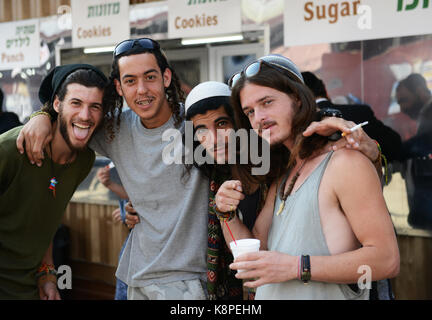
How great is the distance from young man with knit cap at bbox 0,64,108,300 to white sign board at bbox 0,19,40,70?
342cm

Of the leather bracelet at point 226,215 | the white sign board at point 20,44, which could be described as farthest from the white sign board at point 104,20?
the leather bracelet at point 226,215

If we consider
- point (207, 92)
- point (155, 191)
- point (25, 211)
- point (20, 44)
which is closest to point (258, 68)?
point (207, 92)

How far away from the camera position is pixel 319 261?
1.57 metres

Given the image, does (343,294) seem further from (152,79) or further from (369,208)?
(152,79)

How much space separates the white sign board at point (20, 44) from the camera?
221 inches

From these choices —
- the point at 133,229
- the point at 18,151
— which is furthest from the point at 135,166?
the point at 18,151

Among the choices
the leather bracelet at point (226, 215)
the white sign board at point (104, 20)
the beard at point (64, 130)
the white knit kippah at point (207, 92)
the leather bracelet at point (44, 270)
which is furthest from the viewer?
the white sign board at point (104, 20)

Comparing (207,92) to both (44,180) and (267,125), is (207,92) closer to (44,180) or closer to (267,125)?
(267,125)

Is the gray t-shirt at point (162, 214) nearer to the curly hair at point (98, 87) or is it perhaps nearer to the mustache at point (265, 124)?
the curly hair at point (98, 87)

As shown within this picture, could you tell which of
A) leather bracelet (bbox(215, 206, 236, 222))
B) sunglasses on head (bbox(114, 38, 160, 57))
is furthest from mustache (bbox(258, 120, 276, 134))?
sunglasses on head (bbox(114, 38, 160, 57))

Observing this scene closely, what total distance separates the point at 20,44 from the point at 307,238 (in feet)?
17.6

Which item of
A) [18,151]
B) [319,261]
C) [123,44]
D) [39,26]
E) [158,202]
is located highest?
[39,26]

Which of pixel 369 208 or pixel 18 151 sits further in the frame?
pixel 18 151

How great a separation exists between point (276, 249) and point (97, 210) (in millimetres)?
4058
